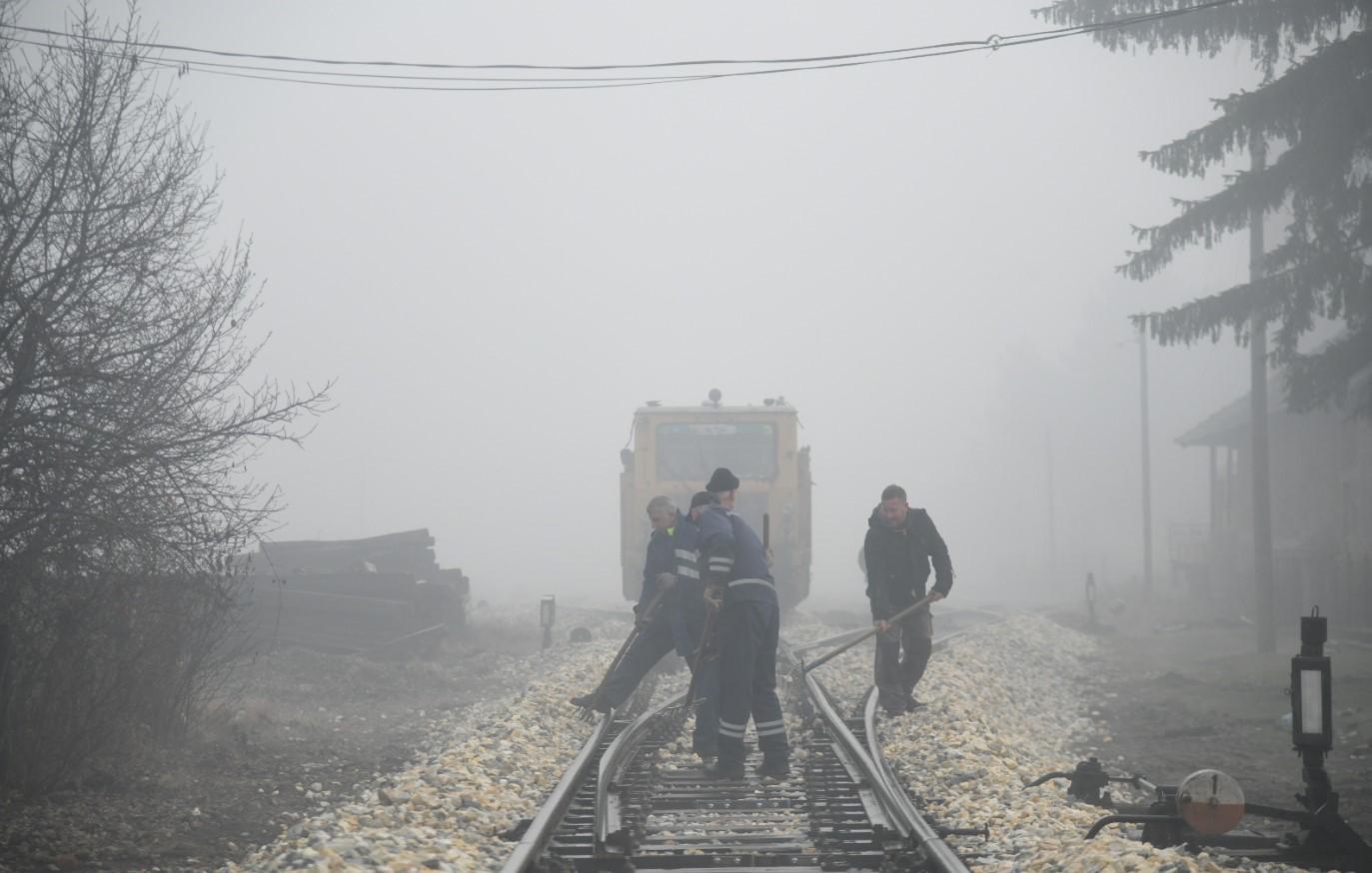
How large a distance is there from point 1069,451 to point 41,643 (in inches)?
3112

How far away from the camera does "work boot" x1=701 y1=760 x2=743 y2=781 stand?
751 cm

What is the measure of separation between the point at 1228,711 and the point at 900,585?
469cm

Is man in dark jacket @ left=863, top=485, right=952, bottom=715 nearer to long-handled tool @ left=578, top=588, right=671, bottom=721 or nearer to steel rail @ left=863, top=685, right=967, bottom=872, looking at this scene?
long-handled tool @ left=578, top=588, right=671, bottom=721

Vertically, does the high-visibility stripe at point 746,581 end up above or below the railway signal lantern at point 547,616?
above

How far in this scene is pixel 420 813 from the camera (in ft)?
20.7

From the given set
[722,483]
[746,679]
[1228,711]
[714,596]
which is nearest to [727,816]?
[746,679]

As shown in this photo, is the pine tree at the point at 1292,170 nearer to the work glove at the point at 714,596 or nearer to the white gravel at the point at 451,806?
the work glove at the point at 714,596

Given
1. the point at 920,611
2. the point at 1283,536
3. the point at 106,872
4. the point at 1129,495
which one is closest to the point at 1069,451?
the point at 1129,495

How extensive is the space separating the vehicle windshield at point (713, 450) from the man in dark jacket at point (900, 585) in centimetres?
962

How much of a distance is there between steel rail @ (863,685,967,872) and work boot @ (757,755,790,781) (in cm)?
52

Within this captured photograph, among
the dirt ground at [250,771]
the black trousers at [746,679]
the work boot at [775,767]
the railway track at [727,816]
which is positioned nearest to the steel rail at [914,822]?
the railway track at [727,816]

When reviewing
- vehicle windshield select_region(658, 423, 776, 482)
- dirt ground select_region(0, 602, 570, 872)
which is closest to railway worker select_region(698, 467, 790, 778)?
dirt ground select_region(0, 602, 570, 872)

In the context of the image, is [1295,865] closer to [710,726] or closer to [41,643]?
→ [710,726]

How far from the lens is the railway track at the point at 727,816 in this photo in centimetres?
550
